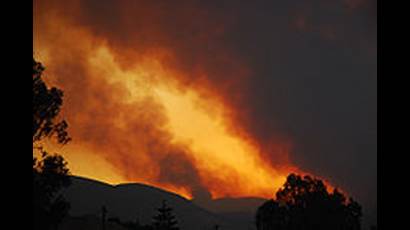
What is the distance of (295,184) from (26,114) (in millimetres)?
58858

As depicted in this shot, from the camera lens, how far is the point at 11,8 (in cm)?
423

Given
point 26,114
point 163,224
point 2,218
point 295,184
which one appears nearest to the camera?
point 2,218

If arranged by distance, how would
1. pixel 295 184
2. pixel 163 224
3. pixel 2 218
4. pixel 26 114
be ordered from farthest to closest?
pixel 163 224 → pixel 295 184 → pixel 26 114 → pixel 2 218

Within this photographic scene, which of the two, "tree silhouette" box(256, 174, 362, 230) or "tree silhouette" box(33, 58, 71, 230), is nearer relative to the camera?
"tree silhouette" box(33, 58, 71, 230)

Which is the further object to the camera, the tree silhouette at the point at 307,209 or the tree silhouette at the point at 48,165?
the tree silhouette at the point at 307,209

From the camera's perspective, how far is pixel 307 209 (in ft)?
200

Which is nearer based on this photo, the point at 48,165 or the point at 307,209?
the point at 48,165

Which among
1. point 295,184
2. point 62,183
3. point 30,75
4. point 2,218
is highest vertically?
point 295,184

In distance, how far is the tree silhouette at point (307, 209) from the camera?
200ft

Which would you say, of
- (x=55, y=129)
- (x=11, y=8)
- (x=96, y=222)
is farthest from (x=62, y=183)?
(x=96, y=222)

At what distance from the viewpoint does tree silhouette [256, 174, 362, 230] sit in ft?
200
